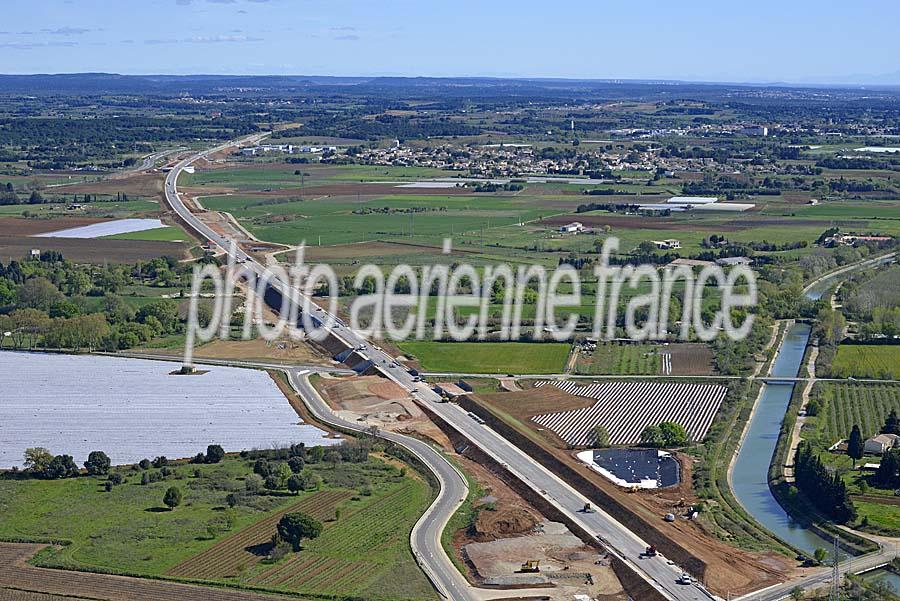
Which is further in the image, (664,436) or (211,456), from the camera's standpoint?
(664,436)

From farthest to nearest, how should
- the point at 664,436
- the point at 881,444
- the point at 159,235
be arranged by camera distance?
the point at 159,235 < the point at 664,436 < the point at 881,444

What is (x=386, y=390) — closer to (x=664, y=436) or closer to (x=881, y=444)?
(x=664, y=436)

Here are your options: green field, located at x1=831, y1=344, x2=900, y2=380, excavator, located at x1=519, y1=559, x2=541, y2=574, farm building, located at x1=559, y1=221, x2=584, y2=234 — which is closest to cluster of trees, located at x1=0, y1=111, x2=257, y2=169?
farm building, located at x1=559, y1=221, x2=584, y2=234

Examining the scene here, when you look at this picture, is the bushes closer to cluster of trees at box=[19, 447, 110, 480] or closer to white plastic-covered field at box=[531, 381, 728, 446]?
cluster of trees at box=[19, 447, 110, 480]

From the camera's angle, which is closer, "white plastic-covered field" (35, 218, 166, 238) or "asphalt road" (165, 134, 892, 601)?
"asphalt road" (165, 134, 892, 601)

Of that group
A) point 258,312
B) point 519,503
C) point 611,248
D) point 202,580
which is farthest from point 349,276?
point 202,580

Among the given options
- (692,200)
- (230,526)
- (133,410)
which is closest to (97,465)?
(230,526)

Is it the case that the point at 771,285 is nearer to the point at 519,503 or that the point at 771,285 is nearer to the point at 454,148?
the point at 519,503
